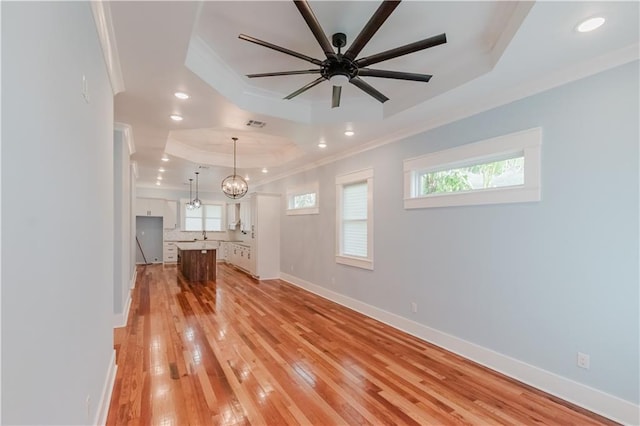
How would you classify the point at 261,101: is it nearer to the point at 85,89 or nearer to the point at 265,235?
the point at 85,89

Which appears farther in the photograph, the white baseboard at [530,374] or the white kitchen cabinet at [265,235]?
the white kitchen cabinet at [265,235]

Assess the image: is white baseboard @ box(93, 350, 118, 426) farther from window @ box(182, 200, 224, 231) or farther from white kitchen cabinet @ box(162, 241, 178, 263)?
window @ box(182, 200, 224, 231)

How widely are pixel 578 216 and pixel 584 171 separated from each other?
0.38m

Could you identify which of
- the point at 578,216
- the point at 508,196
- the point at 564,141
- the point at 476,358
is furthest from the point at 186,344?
the point at 564,141

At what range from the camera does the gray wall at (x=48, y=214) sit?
0.90 meters

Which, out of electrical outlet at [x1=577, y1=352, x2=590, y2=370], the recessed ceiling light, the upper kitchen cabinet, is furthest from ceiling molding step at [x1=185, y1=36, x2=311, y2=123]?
the upper kitchen cabinet

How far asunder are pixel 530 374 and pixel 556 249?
3.93 ft

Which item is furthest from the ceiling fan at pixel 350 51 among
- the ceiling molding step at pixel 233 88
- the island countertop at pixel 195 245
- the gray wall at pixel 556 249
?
the island countertop at pixel 195 245

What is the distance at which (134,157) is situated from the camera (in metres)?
6.11

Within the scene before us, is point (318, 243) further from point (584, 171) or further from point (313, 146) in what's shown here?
point (584, 171)

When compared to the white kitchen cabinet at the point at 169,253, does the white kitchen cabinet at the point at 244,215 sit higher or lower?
higher

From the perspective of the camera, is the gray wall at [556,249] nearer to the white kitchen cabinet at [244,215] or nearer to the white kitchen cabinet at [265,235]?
the white kitchen cabinet at [265,235]

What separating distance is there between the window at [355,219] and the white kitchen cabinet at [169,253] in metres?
7.40

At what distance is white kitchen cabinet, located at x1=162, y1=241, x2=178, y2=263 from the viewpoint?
1070 cm
